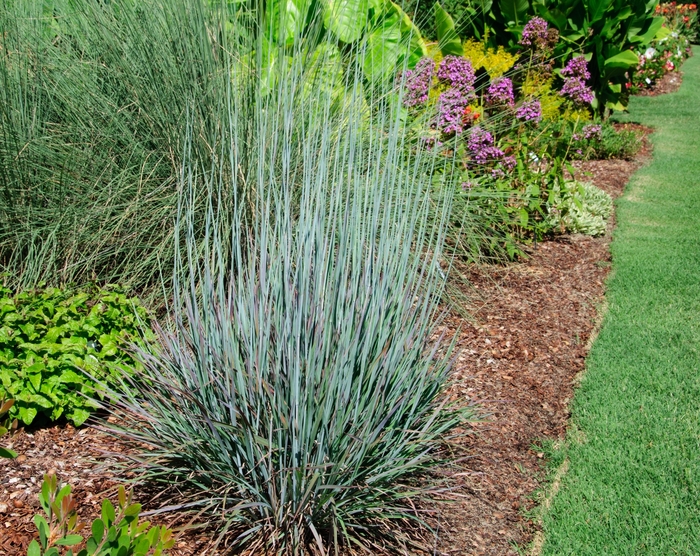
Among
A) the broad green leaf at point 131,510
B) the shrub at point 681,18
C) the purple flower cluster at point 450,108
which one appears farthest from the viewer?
the shrub at point 681,18

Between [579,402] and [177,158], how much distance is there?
239 cm

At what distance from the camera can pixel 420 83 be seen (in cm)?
466

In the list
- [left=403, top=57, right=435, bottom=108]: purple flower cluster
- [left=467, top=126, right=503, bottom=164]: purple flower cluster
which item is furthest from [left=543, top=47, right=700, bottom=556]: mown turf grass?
[left=403, top=57, right=435, bottom=108]: purple flower cluster

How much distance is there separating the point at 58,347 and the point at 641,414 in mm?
2646

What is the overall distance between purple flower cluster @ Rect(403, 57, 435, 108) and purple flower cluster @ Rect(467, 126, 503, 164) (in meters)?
0.41

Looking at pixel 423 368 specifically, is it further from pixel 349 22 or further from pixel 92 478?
pixel 349 22

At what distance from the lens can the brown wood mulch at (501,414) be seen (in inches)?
104

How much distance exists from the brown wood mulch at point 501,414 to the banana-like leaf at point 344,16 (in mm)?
1712

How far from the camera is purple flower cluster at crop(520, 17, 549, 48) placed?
5.69 metres

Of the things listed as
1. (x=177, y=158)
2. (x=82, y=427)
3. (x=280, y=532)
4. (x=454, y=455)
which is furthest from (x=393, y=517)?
(x=177, y=158)

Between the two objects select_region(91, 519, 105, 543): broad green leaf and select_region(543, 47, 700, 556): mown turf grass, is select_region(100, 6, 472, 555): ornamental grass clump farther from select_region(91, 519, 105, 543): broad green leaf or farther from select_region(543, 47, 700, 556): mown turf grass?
select_region(91, 519, 105, 543): broad green leaf

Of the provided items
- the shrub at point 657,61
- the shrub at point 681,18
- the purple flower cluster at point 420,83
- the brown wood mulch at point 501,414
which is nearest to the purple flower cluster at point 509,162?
the brown wood mulch at point 501,414

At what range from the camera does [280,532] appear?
2383mm

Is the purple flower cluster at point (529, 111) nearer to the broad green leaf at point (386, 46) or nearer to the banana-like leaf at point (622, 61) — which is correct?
the broad green leaf at point (386, 46)
